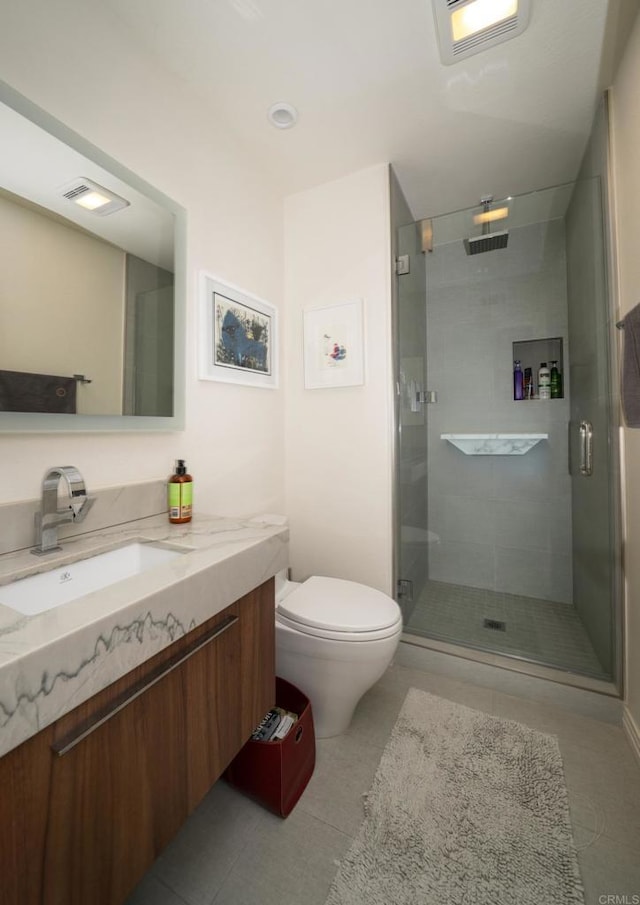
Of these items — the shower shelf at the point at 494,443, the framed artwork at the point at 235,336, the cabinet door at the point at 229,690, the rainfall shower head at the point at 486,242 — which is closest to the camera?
the cabinet door at the point at 229,690

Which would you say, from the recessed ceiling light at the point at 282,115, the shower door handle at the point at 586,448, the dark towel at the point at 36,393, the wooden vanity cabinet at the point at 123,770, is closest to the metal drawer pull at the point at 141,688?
the wooden vanity cabinet at the point at 123,770

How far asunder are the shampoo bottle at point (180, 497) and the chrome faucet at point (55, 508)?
31 cm

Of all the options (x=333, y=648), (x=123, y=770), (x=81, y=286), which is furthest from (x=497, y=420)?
(x=123, y=770)

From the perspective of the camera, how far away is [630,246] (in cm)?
134

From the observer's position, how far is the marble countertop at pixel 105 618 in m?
0.48

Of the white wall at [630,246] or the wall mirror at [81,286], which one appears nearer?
the wall mirror at [81,286]

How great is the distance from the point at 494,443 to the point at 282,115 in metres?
2.03

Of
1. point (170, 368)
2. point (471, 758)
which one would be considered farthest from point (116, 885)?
point (170, 368)

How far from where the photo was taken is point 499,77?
141cm

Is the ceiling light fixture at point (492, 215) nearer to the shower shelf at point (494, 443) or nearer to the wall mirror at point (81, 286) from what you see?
the shower shelf at point (494, 443)

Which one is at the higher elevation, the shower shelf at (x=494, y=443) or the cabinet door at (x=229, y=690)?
the shower shelf at (x=494, y=443)

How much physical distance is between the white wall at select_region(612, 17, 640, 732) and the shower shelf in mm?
765
